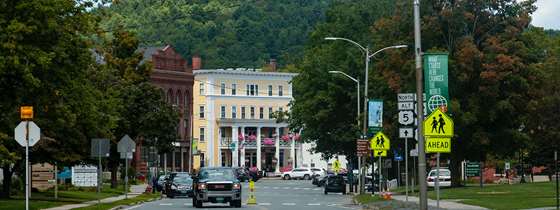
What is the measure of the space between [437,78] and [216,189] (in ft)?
52.4

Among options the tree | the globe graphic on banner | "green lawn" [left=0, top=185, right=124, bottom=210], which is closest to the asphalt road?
"green lawn" [left=0, top=185, right=124, bottom=210]

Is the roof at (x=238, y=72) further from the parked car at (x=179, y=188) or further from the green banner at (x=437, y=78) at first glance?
the green banner at (x=437, y=78)

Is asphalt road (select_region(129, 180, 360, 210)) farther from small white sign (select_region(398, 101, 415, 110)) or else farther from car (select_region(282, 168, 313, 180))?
car (select_region(282, 168, 313, 180))

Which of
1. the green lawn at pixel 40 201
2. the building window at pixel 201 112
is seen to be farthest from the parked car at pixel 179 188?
the building window at pixel 201 112

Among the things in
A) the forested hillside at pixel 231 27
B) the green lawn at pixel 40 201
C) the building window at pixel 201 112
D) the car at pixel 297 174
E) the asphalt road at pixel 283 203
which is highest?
the forested hillside at pixel 231 27

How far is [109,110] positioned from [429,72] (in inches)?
1054

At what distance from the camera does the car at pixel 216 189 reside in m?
45.8

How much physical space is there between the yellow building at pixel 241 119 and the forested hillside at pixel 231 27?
481 inches

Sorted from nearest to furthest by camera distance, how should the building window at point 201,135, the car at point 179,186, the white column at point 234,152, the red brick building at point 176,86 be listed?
the car at point 179,186 → the red brick building at point 176,86 → the building window at point 201,135 → the white column at point 234,152

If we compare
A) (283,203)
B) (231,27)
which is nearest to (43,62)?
(283,203)

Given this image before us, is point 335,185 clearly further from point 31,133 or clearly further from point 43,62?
point 31,133

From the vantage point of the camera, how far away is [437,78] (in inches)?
1262

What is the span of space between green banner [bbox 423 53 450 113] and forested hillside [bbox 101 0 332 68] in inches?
5201

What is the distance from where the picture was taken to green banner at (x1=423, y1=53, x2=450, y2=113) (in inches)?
1262
